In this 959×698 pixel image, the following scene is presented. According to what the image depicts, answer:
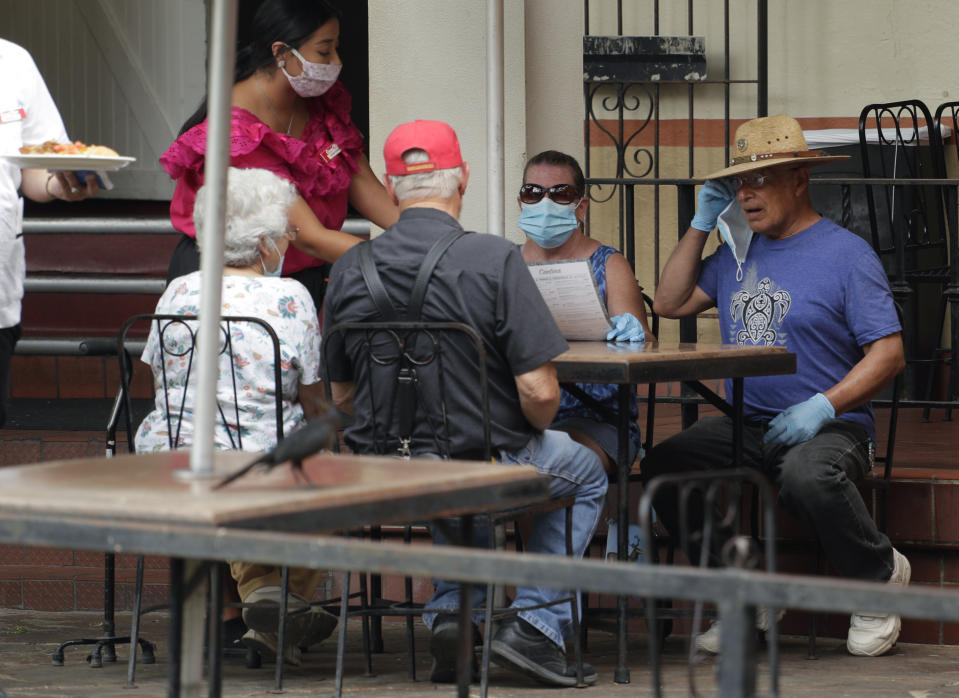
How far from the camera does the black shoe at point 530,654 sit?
379 cm

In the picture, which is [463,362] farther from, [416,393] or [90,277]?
[90,277]

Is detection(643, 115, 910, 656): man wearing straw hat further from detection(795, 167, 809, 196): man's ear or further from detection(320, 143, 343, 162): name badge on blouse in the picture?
detection(320, 143, 343, 162): name badge on blouse

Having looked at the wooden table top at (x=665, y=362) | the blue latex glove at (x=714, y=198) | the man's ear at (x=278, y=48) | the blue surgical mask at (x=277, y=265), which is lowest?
the wooden table top at (x=665, y=362)

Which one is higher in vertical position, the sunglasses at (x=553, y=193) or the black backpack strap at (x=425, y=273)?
the sunglasses at (x=553, y=193)

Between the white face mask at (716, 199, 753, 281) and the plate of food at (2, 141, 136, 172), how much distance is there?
1.97m

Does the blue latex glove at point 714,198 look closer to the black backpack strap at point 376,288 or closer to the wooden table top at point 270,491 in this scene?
the black backpack strap at point 376,288

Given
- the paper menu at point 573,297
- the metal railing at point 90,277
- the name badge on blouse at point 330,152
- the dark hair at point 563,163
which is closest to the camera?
the paper menu at point 573,297

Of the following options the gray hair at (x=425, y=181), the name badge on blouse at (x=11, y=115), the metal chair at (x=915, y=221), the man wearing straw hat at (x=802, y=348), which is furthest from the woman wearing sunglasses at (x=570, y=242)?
the metal chair at (x=915, y=221)

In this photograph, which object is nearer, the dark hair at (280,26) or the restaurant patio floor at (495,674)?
the restaurant patio floor at (495,674)

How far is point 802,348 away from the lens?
14.3 feet

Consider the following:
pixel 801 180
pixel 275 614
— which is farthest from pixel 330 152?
pixel 275 614

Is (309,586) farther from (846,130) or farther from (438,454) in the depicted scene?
(846,130)

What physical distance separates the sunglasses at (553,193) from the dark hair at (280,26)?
0.83 metres

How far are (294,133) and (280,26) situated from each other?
34 cm
